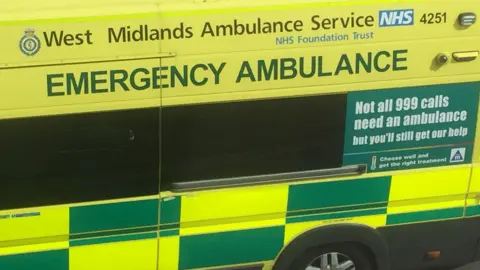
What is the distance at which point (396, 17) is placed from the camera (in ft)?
18.9

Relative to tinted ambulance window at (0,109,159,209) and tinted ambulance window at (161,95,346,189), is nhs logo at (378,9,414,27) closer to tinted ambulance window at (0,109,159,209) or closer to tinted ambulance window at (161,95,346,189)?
tinted ambulance window at (161,95,346,189)

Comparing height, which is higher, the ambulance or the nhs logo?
the nhs logo

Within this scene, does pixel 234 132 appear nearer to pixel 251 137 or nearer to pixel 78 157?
pixel 251 137

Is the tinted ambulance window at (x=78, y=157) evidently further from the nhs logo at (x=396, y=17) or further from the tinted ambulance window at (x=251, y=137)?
the nhs logo at (x=396, y=17)

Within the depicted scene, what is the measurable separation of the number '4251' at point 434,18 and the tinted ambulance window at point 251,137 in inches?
24.8

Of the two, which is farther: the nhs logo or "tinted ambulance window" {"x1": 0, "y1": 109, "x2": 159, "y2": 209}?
the nhs logo

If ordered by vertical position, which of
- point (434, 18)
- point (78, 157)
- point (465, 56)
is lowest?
point (78, 157)

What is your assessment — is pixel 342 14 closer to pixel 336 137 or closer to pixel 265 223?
pixel 336 137

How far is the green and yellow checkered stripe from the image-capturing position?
5.61 meters

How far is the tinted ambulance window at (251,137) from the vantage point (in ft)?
18.5

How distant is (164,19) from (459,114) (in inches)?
75.2

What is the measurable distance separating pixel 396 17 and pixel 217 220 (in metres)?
1.53

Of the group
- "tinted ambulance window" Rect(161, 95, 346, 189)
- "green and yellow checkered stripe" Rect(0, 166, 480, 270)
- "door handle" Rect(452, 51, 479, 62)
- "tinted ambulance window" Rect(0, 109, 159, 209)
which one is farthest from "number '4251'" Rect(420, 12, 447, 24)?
"tinted ambulance window" Rect(0, 109, 159, 209)

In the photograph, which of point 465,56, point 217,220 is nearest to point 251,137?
point 217,220
